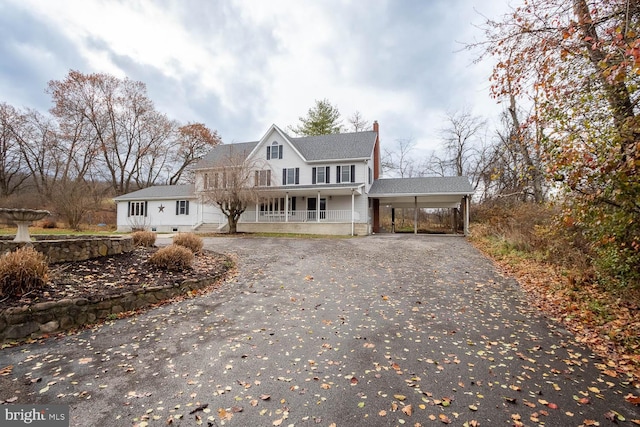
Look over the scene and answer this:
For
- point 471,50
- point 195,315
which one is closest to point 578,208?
point 471,50

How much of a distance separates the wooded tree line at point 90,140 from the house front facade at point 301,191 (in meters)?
8.75

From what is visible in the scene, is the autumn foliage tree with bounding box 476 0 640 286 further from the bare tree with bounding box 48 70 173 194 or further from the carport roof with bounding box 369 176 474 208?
the bare tree with bounding box 48 70 173 194

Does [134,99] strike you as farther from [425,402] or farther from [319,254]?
[425,402]

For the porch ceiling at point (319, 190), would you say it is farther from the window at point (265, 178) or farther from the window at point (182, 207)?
the window at point (182, 207)

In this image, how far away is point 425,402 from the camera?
118 inches

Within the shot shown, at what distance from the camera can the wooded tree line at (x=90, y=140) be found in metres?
29.4

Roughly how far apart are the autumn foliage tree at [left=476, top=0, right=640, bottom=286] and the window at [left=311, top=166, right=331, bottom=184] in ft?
57.9

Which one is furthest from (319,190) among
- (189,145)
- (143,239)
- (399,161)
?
(189,145)

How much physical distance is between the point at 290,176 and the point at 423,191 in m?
10.2

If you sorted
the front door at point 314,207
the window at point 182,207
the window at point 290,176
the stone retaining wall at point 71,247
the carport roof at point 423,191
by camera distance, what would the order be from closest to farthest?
the stone retaining wall at point 71,247
the carport roof at point 423,191
the front door at point 314,207
the window at point 290,176
the window at point 182,207

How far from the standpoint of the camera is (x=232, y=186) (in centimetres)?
1873

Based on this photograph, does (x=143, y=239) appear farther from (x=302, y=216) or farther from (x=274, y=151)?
(x=274, y=151)

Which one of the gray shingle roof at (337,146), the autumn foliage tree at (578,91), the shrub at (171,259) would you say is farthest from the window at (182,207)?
the autumn foliage tree at (578,91)

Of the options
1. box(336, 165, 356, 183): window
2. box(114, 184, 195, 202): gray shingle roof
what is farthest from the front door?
box(114, 184, 195, 202): gray shingle roof
